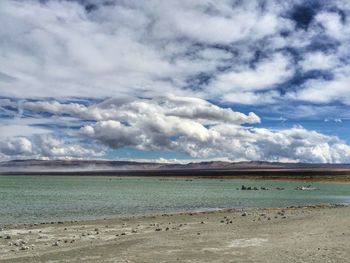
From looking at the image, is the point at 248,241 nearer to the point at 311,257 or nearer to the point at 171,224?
the point at 311,257

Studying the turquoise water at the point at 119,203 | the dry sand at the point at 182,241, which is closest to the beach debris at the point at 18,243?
the dry sand at the point at 182,241

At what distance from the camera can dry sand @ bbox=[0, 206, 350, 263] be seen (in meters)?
20.6

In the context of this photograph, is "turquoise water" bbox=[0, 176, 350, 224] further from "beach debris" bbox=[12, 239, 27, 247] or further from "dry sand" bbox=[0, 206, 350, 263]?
"beach debris" bbox=[12, 239, 27, 247]

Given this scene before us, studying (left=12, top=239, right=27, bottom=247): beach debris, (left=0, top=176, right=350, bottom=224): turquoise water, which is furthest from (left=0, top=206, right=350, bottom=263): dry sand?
(left=0, top=176, right=350, bottom=224): turquoise water

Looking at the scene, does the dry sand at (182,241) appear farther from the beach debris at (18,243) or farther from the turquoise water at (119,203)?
the turquoise water at (119,203)

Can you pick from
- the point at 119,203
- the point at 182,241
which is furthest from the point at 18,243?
the point at 119,203

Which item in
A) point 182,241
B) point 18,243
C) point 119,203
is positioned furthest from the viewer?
point 119,203

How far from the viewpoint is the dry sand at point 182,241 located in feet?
67.7

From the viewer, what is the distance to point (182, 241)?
25812 millimetres

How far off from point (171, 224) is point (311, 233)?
12.0m

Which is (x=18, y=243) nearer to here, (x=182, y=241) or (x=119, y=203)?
(x=182, y=241)

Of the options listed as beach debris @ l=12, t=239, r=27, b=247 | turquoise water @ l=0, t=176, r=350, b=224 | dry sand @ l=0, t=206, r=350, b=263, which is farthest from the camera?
turquoise water @ l=0, t=176, r=350, b=224

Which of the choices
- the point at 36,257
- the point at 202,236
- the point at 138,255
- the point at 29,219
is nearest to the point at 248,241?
the point at 202,236

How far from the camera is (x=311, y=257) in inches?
784
